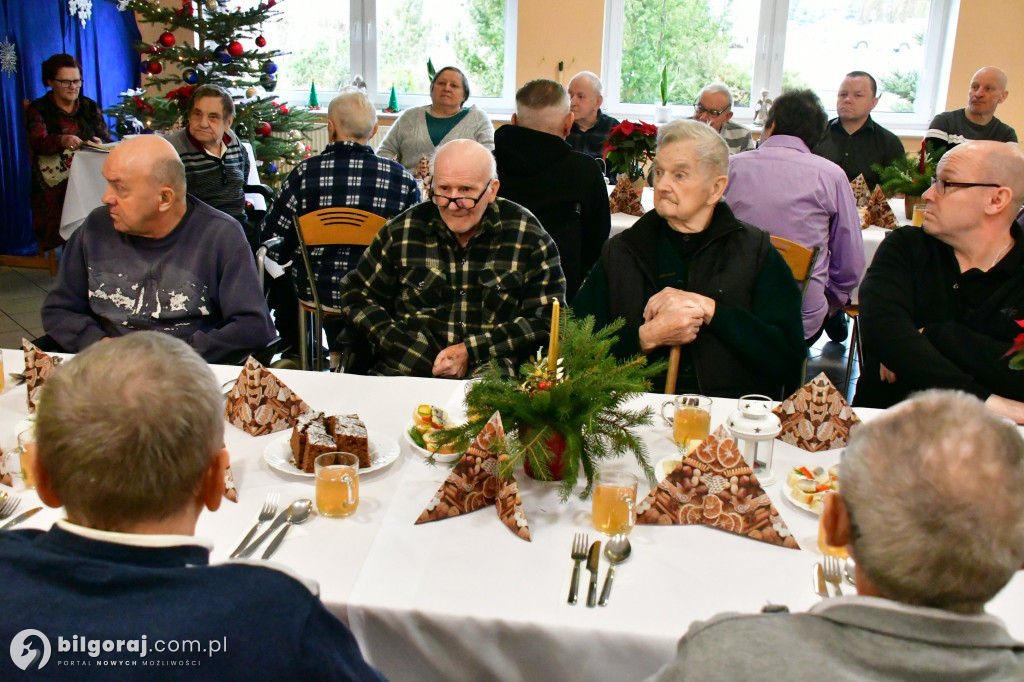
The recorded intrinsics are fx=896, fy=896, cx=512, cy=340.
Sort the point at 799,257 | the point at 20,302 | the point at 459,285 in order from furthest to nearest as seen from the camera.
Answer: the point at 20,302 → the point at 799,257 → the point at 459,285

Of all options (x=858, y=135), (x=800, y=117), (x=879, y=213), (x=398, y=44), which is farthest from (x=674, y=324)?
(x=398, y=44)

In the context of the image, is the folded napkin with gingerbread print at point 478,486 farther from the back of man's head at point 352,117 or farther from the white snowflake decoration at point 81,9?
the white snowflake decoration at point 81,9

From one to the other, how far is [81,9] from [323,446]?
6.70 meters

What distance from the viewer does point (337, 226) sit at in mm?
3436

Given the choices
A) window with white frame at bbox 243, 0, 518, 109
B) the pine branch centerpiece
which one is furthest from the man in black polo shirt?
the pine branch centerpiece

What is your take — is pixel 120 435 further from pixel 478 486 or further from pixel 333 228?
pixel 333 228

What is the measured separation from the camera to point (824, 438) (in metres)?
1.91

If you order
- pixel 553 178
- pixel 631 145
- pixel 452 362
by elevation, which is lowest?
pixel 452 362

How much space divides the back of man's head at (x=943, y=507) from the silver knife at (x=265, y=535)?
3.11 feet

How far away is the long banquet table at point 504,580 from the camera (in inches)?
51.8

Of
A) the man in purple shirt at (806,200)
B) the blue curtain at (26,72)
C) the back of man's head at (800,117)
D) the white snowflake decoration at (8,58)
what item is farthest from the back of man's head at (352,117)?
the white snowflake decoration at (8,58)

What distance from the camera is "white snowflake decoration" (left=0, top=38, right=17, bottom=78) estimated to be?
257 inches

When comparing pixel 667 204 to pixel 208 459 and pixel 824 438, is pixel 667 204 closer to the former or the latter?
pixel 824 438

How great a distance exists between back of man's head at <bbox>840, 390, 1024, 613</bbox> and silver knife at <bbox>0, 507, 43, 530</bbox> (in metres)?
1.33
